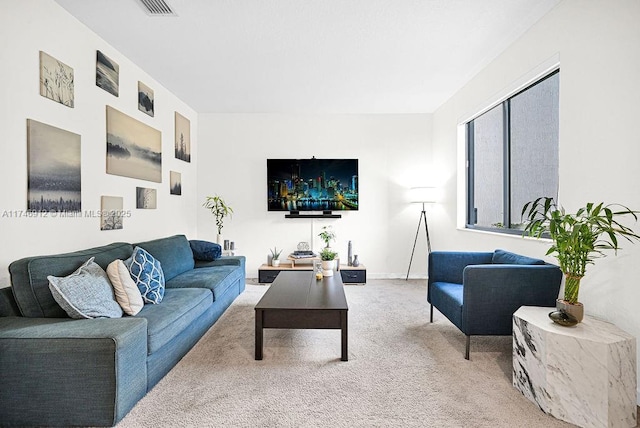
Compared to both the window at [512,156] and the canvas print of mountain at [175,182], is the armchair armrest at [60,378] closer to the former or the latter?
the canvas print of mountain at [175,182]

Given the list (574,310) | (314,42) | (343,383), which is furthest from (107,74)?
(574,310)

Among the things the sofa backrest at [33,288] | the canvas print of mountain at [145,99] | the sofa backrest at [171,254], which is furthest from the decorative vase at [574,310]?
the canvas print of mountain at [145,99]

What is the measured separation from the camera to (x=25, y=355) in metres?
1.79

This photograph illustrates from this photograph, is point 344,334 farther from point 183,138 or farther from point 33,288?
point 183,138

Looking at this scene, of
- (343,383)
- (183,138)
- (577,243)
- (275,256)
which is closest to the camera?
(577,243)

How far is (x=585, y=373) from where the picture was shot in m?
1.85

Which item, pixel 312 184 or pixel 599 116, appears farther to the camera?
pixel 312 184

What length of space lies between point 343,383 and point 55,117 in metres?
2.91

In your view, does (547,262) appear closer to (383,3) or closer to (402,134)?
(383,3)

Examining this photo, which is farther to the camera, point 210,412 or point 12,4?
point 12,4

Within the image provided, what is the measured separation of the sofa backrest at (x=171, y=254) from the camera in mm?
3518

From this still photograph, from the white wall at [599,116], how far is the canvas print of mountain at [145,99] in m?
3.98

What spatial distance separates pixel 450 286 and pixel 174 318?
2.40m

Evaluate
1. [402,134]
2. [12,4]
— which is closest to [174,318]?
[12,4]
